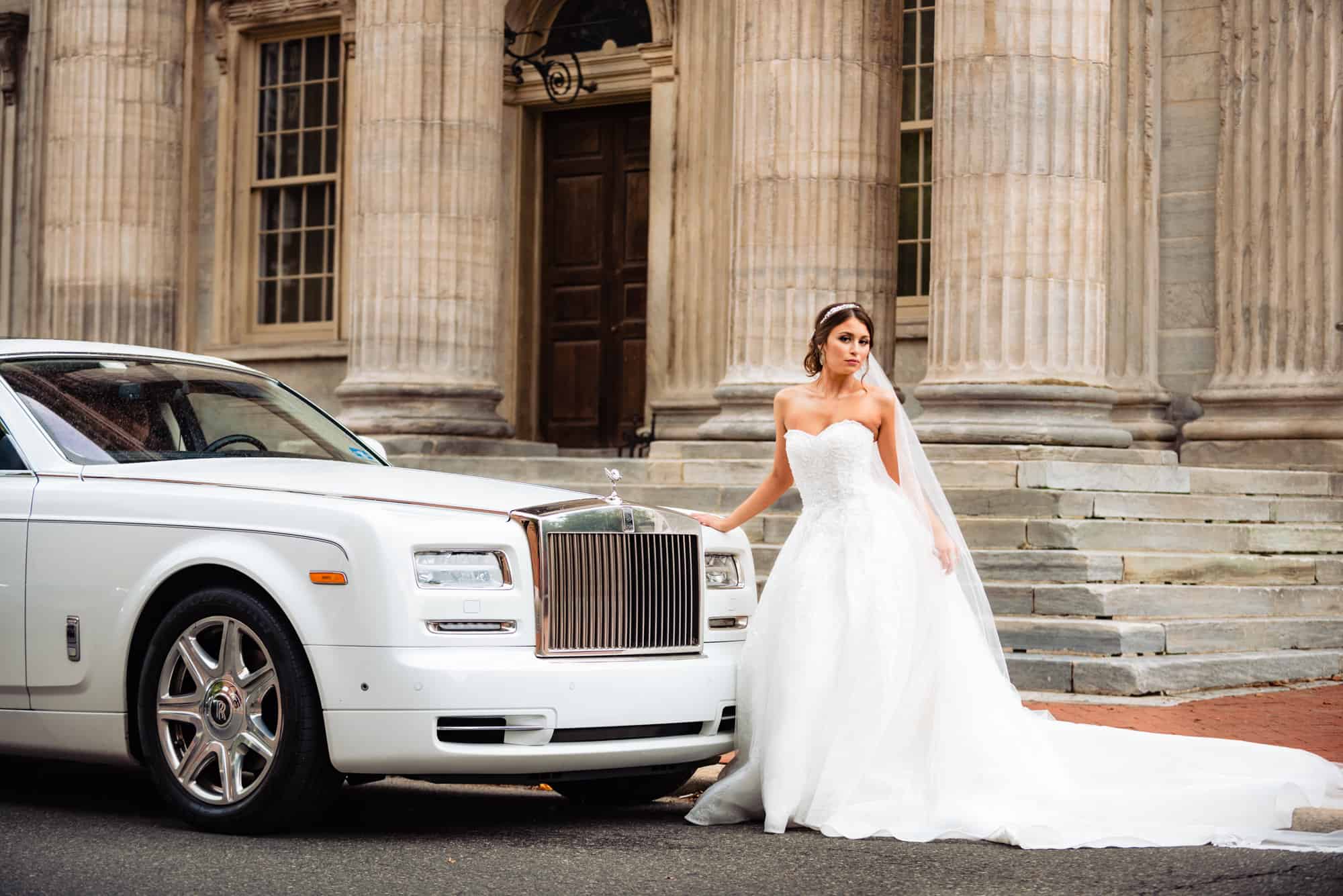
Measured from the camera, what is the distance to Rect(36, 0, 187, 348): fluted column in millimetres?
17203

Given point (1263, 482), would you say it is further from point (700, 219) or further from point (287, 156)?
point (287, 156)

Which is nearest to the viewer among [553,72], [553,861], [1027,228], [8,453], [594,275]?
[553,861]

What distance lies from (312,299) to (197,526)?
1340cm

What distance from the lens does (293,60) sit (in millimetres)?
19656

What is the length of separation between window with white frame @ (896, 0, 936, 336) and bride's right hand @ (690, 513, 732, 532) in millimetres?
8494

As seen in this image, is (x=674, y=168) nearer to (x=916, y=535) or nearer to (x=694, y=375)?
(x=694, y=375)

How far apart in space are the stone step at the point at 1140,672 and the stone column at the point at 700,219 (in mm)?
6215

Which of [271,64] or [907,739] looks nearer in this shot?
[907,739]

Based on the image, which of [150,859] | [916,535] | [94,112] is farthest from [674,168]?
[150,859]

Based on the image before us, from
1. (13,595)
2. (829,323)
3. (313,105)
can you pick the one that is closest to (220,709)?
(13,595)

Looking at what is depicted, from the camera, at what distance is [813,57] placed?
12.9 meters

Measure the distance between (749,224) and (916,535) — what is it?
6.23 metres

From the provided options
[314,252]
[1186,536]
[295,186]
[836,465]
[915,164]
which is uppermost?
[295,186]

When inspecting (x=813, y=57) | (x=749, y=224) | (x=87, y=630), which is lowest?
(x=87, y=630)
